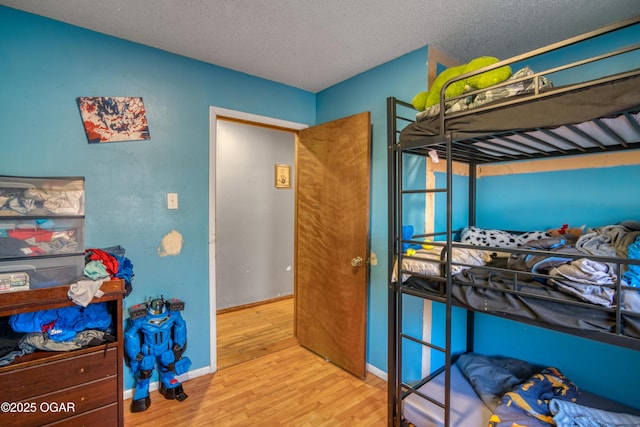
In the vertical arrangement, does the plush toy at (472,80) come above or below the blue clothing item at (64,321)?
above

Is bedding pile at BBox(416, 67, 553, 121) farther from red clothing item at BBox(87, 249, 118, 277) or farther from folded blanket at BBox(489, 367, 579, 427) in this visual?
red clothing item at BBox(87, 249, 118, 277)

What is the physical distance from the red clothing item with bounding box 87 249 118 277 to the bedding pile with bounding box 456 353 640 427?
84.3 inches

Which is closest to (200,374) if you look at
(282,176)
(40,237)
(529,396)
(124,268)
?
(124,268)

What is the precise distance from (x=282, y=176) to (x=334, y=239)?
1792 millimetres

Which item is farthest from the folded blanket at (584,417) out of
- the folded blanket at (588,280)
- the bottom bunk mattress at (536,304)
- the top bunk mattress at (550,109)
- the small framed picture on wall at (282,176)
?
the small framed picture on wall at (282,176)

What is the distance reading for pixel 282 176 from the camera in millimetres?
4023

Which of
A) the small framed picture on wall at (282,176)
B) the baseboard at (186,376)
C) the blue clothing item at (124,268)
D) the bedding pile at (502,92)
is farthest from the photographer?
the small framed picture on wall at (282,176)

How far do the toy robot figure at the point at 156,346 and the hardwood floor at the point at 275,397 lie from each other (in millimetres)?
90

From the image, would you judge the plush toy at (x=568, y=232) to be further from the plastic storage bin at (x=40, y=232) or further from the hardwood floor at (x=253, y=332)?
the plastic storage bin at (x=40, y=232)

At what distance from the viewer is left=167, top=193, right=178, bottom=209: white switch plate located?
2.19m

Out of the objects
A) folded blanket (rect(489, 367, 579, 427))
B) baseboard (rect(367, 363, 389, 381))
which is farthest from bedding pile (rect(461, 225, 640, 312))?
baseboard (rect(367, 363, 389, 381))

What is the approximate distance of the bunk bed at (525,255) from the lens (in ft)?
3.29

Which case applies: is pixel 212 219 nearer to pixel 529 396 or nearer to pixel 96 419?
pixel 96 419

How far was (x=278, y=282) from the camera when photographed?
13.4ft
